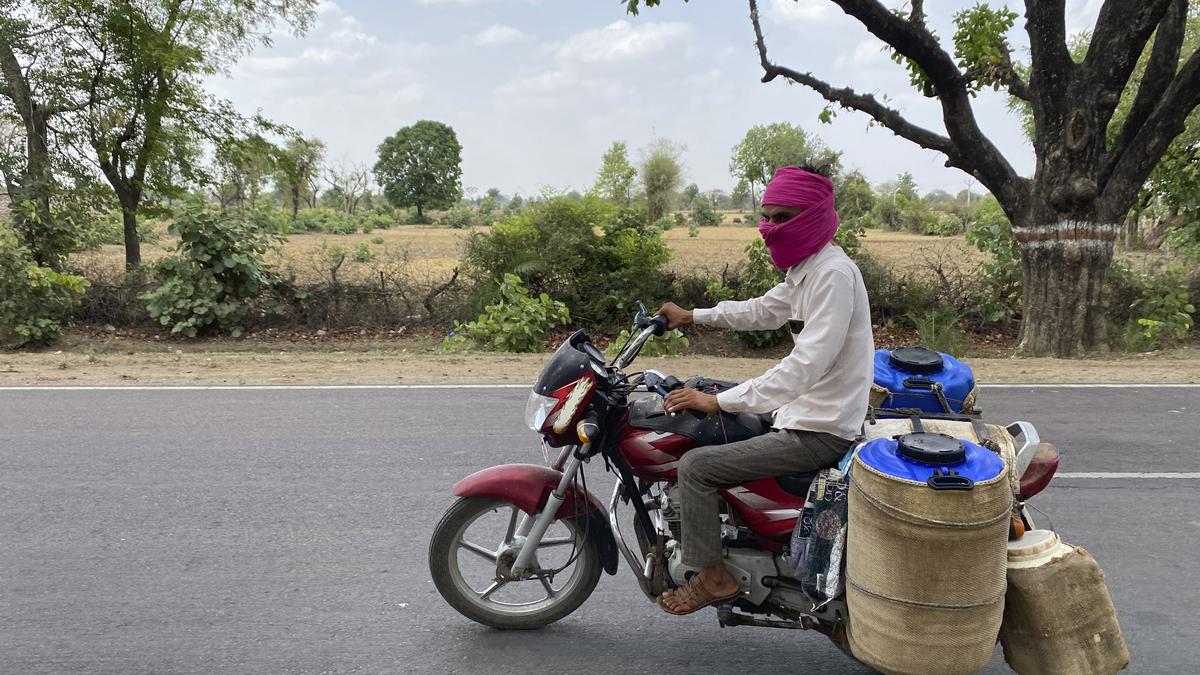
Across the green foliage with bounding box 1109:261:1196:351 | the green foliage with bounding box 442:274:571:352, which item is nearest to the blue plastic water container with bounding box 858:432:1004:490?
the green foliage with bounding box 442:274:571:352

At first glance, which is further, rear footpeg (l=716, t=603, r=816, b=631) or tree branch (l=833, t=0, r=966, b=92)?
tree branch (l=833, t=0, r=966, b=92)

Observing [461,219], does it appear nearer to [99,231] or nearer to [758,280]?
[99,231]

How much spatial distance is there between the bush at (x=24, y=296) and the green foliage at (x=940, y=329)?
14.1 metres

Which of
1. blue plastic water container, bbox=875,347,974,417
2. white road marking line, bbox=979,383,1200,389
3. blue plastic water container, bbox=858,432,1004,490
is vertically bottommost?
white road marking line, bbox=979,383,1200,389

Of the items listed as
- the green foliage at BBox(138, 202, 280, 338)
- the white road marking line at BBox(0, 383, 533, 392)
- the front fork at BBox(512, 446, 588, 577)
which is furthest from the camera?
the green foliage at BBox(138, 202, 280, 338)

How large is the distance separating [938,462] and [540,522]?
1689 mm

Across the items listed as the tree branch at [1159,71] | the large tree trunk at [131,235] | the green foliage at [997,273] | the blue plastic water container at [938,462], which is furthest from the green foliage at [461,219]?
the blue plastic water container at [938,462]

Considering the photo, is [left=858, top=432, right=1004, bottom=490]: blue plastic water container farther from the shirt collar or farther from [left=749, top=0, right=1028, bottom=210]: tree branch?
[left=749, top=0, right=1028, bottom=210]: tree branch

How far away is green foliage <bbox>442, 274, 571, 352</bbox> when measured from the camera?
13195mm

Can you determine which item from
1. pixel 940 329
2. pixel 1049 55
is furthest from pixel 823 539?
pixel 940 329

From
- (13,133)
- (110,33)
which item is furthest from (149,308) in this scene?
(110,33)

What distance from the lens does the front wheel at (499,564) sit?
12.2 ft

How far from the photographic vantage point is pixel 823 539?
3.11m

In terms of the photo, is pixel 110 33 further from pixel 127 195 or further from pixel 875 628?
pixel 875 628
